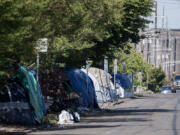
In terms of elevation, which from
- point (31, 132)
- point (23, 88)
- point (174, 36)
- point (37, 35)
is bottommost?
point (31, 132)

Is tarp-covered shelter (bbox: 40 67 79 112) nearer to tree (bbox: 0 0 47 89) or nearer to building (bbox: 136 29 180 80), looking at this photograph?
tree (bbox: 0 0 47 89)

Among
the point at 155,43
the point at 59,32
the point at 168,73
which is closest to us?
the point at 59,32

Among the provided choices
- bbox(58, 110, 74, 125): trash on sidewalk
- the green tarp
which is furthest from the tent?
the green tarp

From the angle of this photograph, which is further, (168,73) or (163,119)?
(168,73)

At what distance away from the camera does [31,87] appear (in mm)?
23359

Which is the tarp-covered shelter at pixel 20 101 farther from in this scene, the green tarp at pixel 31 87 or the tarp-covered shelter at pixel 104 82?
the tarp-covered shelter at pixel 104 82

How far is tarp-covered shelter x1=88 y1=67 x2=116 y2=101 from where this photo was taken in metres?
43.3

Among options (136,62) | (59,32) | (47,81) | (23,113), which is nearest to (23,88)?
(23,113)

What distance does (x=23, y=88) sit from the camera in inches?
909

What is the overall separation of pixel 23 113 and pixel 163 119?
6523mm

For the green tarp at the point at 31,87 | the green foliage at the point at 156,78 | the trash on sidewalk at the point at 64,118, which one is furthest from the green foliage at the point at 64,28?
the green foliage at the point at 156,78

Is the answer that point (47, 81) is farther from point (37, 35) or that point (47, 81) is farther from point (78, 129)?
point (37, 35)

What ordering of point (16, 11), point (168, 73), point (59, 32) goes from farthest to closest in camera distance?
point (168, 73) → point (59, 32) → point (16, 11)

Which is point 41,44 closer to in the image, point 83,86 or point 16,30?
point 16,30
